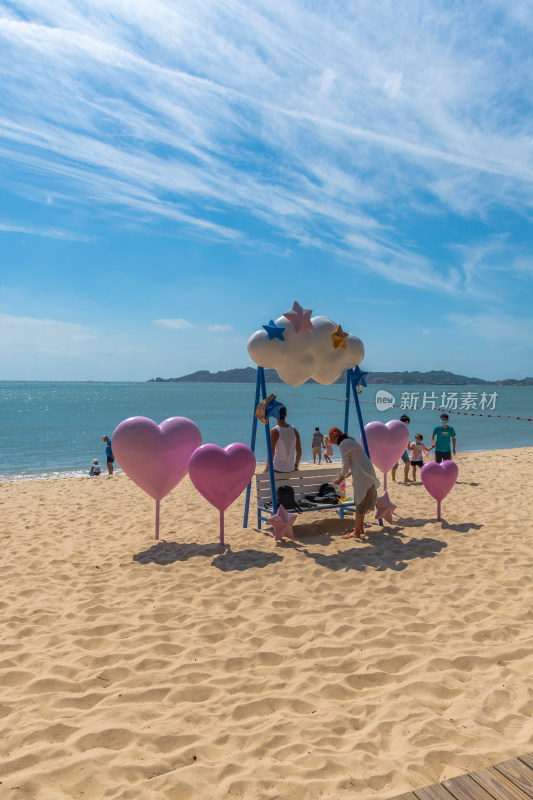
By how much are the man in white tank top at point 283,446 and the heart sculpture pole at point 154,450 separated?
48.4 inches

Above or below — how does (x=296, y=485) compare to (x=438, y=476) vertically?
below

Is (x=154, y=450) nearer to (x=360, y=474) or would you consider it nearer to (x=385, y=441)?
(x=360, y=474)

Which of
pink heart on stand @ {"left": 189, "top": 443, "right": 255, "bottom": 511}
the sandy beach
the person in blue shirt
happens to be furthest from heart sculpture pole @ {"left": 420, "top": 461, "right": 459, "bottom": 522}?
the person in blue shirt

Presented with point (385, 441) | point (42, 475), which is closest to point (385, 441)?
point (385, 441)

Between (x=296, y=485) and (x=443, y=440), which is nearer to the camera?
(x=296, y=485)

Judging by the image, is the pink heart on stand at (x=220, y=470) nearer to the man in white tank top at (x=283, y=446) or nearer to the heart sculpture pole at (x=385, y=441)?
the man in white tank top at (x=283, y=446)

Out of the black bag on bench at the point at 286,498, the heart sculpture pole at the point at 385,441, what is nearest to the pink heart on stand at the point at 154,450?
the black bag on bench at the point at 286,498

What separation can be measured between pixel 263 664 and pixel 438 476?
4823 mm

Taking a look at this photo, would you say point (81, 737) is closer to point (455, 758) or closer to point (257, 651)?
point (257, 651)

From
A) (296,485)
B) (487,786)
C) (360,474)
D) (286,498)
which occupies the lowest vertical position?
(487,786)

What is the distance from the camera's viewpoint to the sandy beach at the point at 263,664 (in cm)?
281

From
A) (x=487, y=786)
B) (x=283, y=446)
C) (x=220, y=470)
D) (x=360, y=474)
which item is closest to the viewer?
(x=487, y=786)

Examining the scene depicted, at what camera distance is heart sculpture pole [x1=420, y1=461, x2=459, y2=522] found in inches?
306

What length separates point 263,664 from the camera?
153 inches
